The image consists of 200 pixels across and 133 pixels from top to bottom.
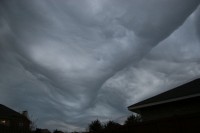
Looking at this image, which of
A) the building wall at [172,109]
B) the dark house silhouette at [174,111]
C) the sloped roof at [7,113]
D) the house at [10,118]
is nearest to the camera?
the dark house silhouette at [174,111]

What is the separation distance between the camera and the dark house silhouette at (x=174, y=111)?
311 inches

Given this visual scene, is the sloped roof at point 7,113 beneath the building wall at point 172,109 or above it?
above

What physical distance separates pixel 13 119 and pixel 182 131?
4655cm

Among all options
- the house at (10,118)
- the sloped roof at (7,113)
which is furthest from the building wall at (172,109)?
the sloped roof at (7,113)

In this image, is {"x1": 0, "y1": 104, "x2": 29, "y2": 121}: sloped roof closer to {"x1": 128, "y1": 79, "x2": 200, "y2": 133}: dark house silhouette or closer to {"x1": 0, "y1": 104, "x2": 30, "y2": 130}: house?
{"x1": 0, "y1": 104, "x2": 30, "y2": 130}: house

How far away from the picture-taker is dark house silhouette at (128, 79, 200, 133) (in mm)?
7891

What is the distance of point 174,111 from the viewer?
1277cm

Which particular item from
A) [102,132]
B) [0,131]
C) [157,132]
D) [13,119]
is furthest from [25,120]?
[157,132]

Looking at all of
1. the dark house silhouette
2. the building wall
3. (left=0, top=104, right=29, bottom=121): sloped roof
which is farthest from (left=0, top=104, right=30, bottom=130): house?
the dark house silhouette

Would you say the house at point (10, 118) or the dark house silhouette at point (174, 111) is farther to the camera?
the house at point (10, 118)

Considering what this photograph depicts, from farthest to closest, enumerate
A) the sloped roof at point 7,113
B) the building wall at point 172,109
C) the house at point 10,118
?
the sloped roof at point 7,113 → the house at point 10,118 → the building wall at point 172,109

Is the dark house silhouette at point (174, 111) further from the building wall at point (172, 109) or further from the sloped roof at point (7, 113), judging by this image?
the sloped roof at point (7, 113)

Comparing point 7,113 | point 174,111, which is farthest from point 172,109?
point 7,113

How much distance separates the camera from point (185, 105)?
12383mm
